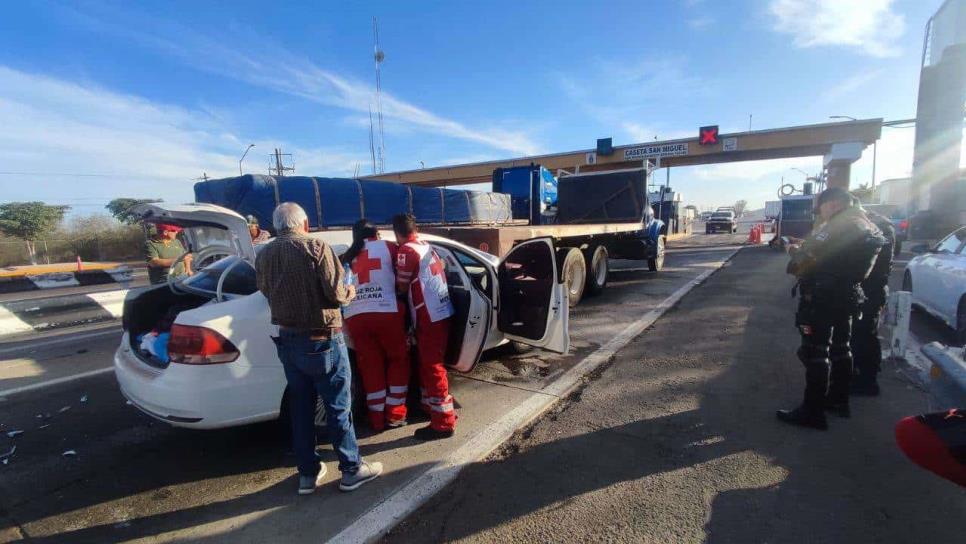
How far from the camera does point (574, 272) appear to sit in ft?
26.4

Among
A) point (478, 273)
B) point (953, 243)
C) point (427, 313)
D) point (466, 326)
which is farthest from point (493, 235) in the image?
point (953, 243)

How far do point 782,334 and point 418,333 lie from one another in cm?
474

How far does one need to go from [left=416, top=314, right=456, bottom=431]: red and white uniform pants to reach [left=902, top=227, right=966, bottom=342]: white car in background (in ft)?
17.4

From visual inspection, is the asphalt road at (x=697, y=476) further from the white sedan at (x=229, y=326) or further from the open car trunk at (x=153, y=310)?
the open car trunk at (x=153, y=310)

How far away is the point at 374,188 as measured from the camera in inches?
327

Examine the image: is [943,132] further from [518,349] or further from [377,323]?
[377,323]

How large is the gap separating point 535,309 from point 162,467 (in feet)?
9.77

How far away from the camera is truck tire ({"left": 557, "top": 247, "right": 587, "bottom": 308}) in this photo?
7.76 metres

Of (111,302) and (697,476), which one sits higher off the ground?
(111,302)

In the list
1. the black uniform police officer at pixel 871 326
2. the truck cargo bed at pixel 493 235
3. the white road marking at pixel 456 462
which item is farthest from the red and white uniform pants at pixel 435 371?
the black uniform police officer at pixel 871 326

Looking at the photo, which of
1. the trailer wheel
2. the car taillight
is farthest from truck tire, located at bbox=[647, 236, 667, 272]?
the car taillight

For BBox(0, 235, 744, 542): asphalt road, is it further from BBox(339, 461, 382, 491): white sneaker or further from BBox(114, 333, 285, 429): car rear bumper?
BBox(114, 333, 285, 429): car rear bumper

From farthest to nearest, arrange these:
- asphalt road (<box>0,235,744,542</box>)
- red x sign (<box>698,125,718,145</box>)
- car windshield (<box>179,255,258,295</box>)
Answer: red x sign (<box>698,125,718,145</box>)
car windshield (<box>179,255,258,295</box>)
asphalt road (<box>0,235,744,542</box>)

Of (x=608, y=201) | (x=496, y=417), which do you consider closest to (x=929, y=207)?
(x=608, y=201)
